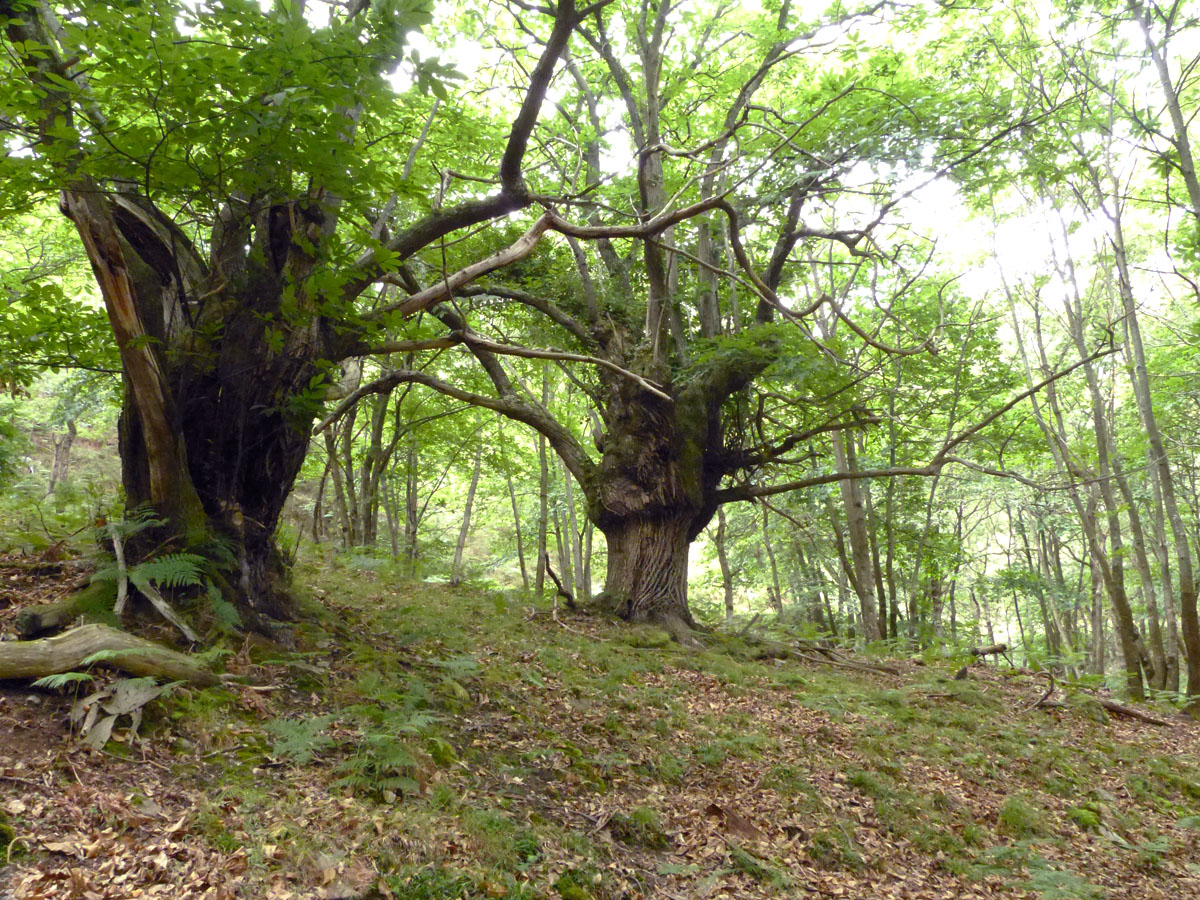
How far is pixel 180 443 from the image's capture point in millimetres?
4652

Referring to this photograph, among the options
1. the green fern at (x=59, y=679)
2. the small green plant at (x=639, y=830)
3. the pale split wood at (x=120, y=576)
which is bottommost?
the small green plant at (x=639, y=830)

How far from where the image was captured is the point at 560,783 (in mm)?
4398

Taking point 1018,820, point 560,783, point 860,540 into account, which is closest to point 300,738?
point 560,783

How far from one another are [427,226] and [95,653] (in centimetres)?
367

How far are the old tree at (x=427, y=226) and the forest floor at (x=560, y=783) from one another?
1583 millimetres

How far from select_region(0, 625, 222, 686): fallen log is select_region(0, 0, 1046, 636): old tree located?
111cm

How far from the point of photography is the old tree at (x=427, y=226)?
3486 millimetres

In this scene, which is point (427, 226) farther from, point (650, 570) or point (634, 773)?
point (650, 570)

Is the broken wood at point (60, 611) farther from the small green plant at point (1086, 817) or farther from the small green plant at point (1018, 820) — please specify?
the small green plant at point (1086, 817)

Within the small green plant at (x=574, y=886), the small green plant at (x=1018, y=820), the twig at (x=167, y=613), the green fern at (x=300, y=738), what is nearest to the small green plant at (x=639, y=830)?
the small green plant at (x=574, y=886)

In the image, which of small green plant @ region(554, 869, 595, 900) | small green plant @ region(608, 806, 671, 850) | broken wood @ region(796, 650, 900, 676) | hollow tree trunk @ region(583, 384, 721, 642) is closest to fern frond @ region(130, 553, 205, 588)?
small green plant @ region(554, 869, 595, 900)

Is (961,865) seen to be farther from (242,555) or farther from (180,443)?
(180,443)

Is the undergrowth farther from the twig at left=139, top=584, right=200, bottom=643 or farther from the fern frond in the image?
the fern frond

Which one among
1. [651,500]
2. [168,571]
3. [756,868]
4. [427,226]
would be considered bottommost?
[756,868]
